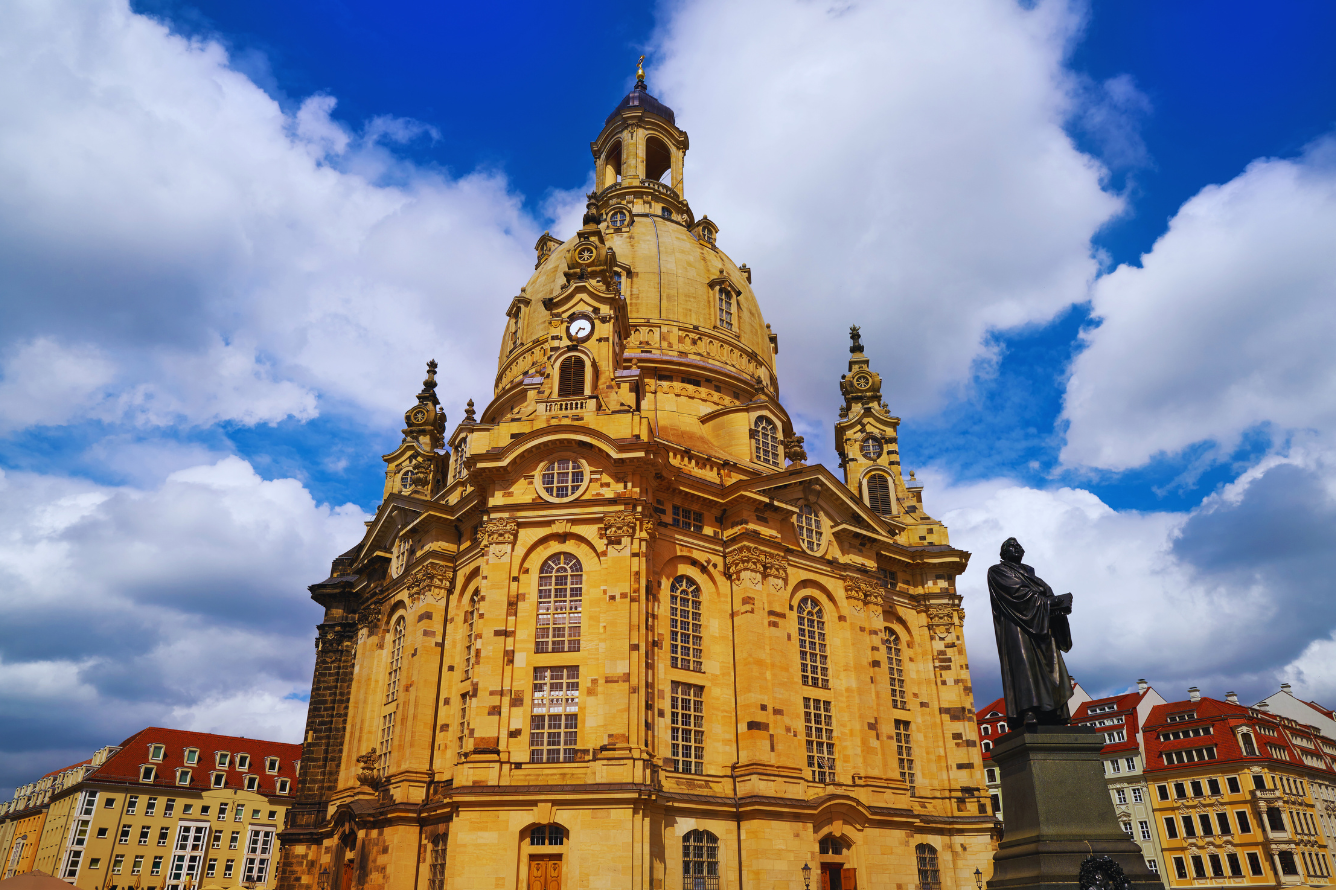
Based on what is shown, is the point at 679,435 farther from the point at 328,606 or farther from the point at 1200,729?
the point at 1200,729

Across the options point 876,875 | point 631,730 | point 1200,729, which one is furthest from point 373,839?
point 1200,729

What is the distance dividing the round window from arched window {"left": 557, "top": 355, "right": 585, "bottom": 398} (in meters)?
4.90

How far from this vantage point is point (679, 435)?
4606cm

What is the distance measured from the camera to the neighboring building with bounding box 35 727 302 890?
70375 millimetres

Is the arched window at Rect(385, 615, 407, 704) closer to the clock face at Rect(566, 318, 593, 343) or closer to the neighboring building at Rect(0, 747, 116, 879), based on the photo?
the clock face at Rect(566, 318, 593, 343)

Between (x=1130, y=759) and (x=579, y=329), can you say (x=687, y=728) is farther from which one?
(x=1130, y=759)

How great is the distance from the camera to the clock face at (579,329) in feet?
142

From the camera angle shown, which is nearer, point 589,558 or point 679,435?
point 589,558

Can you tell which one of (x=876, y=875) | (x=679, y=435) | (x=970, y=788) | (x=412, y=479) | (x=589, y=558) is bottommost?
(x=876, y=875)

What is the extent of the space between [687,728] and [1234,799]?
47.7 m

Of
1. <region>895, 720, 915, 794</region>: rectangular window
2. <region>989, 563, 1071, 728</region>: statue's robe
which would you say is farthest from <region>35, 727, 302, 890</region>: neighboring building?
<region>989, 563, 1071, 728</region>: statue's robe

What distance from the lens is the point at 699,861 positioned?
33.7 m

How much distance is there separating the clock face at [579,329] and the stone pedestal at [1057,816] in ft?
105

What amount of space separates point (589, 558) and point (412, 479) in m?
26.7
